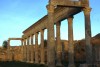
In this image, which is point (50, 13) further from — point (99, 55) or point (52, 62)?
point (99, 55)

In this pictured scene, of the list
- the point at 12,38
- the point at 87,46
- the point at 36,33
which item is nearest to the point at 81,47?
the point at 36,33

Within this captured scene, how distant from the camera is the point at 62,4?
3086 cm

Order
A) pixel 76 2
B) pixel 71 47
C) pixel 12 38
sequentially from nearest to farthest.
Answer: pixel 76 2, pixel 71 47, pixel 12 38

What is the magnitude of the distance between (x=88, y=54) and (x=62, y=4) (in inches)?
253

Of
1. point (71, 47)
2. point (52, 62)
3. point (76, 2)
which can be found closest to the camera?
point (52, 62)

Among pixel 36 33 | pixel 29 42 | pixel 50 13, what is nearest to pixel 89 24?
pixel 50 13

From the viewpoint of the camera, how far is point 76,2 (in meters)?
31.6

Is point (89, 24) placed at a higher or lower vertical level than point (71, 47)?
higher

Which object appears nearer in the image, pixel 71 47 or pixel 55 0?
pixel 55 0

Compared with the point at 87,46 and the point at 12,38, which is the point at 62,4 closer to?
the point at 87,46

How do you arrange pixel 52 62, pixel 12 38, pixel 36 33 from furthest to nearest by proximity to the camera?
pixel 12 38
pixel 36 33
pixel 52 62

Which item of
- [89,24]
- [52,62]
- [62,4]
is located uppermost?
[62,4]

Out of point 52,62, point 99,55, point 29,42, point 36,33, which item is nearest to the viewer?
point 52,62

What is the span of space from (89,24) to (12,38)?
43.6 meters
